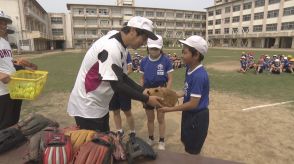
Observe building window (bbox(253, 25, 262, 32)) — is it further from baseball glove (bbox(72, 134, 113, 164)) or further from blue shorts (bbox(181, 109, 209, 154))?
baseball glove (bbox(72, 134, 113, 164))

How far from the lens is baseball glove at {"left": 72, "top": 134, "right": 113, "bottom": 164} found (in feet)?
6.40

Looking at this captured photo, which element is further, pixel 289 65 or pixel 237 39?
pixel 237 39

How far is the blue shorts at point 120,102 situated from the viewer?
4.90 meters

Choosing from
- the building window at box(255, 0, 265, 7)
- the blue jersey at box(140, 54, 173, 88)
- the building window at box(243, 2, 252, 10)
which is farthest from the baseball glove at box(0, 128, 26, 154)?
the building window at box(243, 2, 252, 10)

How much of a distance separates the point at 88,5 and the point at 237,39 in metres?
46.3

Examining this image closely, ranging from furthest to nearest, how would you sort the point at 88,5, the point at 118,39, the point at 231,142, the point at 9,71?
the point at 88,5 → the point at 231,142 → the point at 9,71 → the point at 118,39

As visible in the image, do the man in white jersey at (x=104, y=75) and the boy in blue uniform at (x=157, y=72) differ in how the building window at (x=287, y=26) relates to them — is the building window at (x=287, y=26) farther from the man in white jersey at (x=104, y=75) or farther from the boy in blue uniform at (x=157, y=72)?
the man in white jersey at (x=104, y=75)

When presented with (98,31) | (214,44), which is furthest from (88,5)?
(214,44)

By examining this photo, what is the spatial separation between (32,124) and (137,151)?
1.44 metres


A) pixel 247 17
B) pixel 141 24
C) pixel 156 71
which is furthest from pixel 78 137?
pixel 247 17

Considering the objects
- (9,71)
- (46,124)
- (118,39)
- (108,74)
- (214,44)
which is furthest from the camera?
(214,44)

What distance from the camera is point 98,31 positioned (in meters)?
76.4

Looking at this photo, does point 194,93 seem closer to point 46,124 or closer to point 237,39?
point 46,124

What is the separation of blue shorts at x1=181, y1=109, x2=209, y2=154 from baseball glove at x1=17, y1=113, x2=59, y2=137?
1.75m
